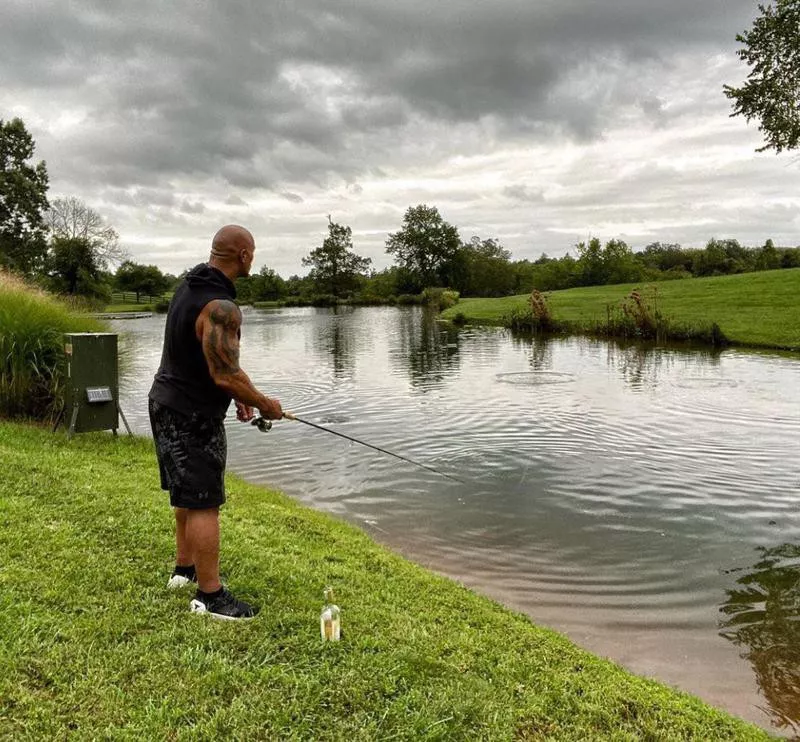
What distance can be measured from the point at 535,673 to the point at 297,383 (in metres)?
15.6

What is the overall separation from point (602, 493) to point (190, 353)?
20.7 feet

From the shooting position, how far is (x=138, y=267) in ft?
353

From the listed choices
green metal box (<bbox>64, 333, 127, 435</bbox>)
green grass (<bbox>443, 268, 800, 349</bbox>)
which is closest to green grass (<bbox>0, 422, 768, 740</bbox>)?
green metal box (<bbox>64, 333, 127, 435</bbox>)

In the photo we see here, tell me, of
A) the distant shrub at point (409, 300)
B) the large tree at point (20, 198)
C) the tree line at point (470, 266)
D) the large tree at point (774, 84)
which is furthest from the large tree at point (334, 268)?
the large tree at point (774, 84)

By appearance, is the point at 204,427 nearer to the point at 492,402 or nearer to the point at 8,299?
the point at 8,299

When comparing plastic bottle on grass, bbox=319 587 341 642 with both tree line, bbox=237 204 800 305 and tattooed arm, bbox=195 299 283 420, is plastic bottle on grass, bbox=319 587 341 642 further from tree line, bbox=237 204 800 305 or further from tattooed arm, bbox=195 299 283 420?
tree line, bbox=237 204 800 305

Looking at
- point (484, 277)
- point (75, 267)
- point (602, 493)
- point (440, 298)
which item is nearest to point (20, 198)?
point (75, 267)

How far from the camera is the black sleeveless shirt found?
12.6 ft

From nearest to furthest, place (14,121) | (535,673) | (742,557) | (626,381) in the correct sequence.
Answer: (535,673)
(742,557)
(626,381)
(14,121)

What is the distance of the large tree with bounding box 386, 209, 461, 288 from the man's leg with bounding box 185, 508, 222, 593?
323ft

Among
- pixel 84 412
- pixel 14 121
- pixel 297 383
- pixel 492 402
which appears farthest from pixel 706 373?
pixel 14 121

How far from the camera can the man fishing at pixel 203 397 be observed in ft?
12.5

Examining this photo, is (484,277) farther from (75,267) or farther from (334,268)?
(75,267)

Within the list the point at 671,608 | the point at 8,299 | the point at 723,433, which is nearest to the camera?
the point at 671,608
